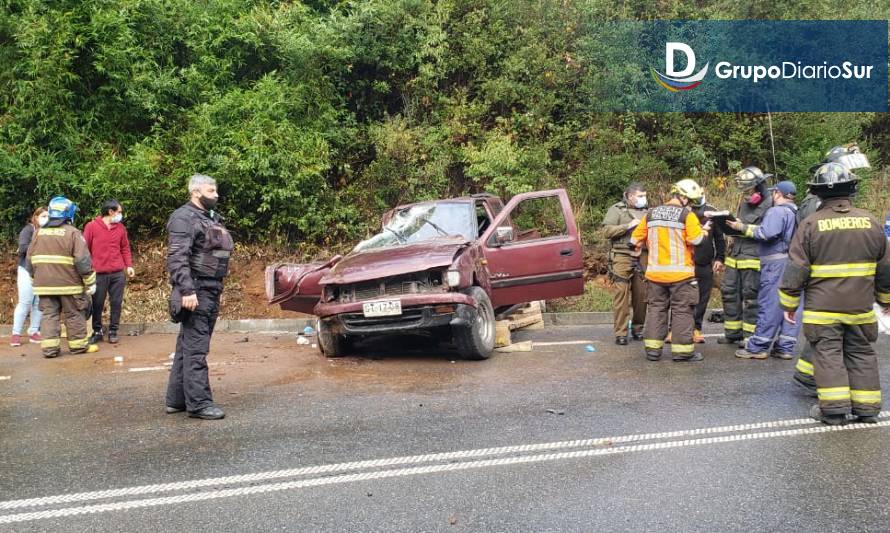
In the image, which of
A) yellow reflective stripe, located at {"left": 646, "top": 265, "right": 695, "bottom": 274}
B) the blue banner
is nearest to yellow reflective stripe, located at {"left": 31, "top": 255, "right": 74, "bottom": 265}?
yellow reflective stripe, located at {"left": 646, "top": 265, "right": 695, "bottom": 274}

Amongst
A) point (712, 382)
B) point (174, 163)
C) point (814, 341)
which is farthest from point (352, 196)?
point (814, 341)

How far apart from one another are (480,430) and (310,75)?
37.9 ft

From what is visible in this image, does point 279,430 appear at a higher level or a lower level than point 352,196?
lower

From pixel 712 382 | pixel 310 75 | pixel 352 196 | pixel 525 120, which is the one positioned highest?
pixel 310 75

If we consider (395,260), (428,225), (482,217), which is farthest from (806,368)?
(428,225)

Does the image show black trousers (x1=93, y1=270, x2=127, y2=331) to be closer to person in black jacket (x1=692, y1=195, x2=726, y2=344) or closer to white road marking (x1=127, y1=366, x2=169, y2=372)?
white road marking (x1=127, y1=366, x2=169, y2=372)

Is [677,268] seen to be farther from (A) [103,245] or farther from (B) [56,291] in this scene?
(A) [103,245]

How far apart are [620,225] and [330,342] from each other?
13.0 feet

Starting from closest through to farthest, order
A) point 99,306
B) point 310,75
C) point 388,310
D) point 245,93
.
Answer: point 388,310 < point 99,306 < point 245,93 < point 310,75

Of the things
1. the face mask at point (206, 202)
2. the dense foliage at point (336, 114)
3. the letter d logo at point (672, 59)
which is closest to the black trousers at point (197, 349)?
the face mask at point (206, 202)

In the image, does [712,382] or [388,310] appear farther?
[388,310]

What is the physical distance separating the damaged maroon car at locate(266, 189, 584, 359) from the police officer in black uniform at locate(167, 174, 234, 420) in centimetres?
211

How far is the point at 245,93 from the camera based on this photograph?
14.2 m

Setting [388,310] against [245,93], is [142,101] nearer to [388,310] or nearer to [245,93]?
[245,93]
